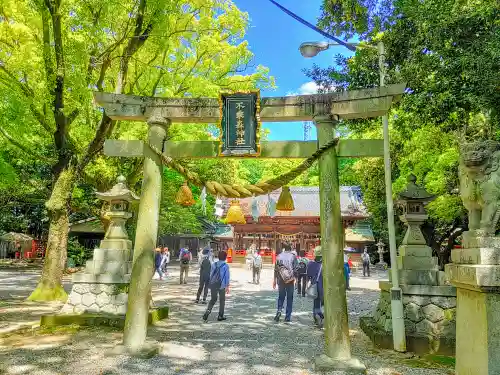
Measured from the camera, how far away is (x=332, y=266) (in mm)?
5695

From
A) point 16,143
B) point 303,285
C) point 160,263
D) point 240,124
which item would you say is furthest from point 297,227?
point 240,124

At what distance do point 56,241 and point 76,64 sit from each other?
17.4 feet

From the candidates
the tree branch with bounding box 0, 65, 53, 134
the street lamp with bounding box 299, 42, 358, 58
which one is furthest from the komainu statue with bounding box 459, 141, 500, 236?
the tree branch with bounding box 0, 65, 53, 134

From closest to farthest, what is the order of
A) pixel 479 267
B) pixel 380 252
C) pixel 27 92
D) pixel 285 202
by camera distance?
1. pixel 479 267
2. pixel 285 202
3. pixel 27 92
4. pixel 380 252

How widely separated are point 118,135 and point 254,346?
34.0 ft

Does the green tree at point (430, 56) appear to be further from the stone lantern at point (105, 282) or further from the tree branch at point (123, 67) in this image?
the stone lantern at point (105, 282)

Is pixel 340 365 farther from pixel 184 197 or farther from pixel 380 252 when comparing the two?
pixel 380 252

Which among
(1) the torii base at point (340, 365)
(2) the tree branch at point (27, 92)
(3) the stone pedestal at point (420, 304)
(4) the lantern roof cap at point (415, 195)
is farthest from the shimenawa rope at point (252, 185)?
(2) the tree branch at point (27, 92)

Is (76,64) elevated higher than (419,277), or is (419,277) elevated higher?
(76,64)

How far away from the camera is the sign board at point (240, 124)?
6.30 m

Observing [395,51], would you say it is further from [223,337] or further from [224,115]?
A: [223,337]

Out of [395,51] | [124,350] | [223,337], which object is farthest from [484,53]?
[124,350]

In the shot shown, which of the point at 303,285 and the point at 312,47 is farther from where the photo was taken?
the point at 303,285

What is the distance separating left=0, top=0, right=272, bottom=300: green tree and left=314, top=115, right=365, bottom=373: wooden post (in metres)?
6.33
